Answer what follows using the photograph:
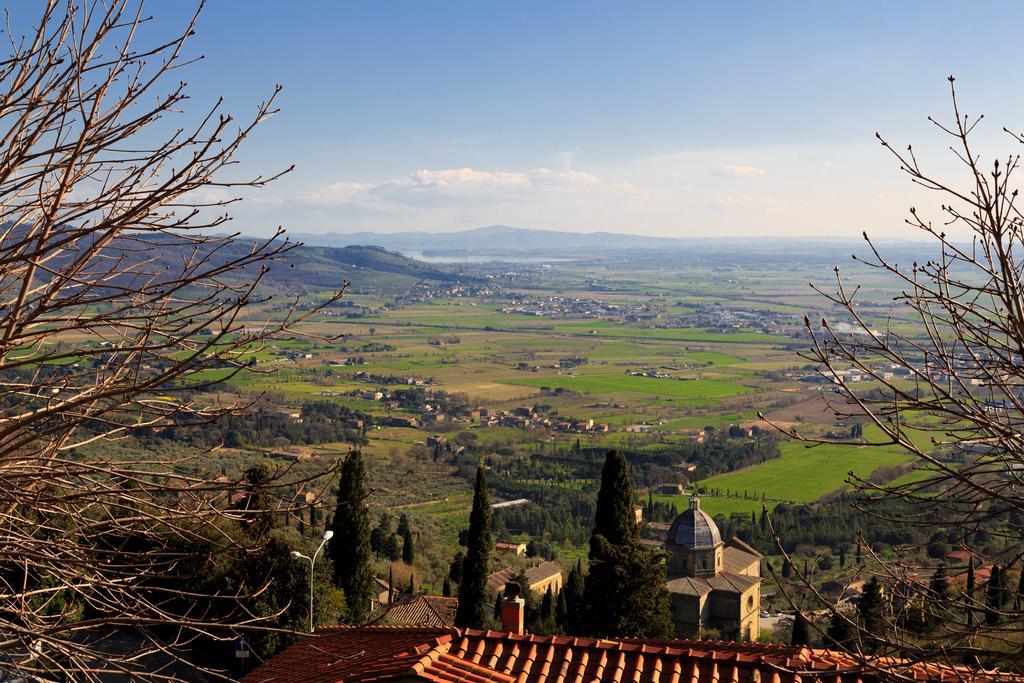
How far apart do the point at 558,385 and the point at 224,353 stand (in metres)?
78.0

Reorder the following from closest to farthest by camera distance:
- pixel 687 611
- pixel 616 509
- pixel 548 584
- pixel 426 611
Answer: pixel 616 509
pixel 426 611
pixel 687 611
pixel 548 584

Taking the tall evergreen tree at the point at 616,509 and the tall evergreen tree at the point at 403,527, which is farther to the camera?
the tall evergreen tree at the point at 403,527

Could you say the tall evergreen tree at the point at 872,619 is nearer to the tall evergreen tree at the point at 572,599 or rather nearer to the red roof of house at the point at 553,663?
the red roof of house at the point at 553,663

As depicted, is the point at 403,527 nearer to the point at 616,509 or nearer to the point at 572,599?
the point at 572,599

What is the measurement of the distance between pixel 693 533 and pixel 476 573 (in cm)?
941

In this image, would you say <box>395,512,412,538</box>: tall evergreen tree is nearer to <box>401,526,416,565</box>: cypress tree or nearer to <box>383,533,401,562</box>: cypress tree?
<box>383,533,401,562</box>: cypress tree

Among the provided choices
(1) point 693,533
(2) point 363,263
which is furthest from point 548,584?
(2) point 363,263

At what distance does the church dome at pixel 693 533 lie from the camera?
24984 millimetres

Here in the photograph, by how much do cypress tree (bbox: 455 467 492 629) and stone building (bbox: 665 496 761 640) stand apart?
7373 mm

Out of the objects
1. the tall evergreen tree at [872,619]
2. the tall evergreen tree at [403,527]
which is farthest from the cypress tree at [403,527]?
the tall evergreen tree at [872,619]

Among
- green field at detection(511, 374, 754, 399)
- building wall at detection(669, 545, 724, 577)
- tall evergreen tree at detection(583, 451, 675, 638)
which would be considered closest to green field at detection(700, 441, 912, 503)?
building wall at detection(669, 545, 724, 577)

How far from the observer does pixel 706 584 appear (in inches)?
950

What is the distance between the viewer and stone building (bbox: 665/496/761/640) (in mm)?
23359

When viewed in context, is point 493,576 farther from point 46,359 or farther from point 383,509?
point 46,359
